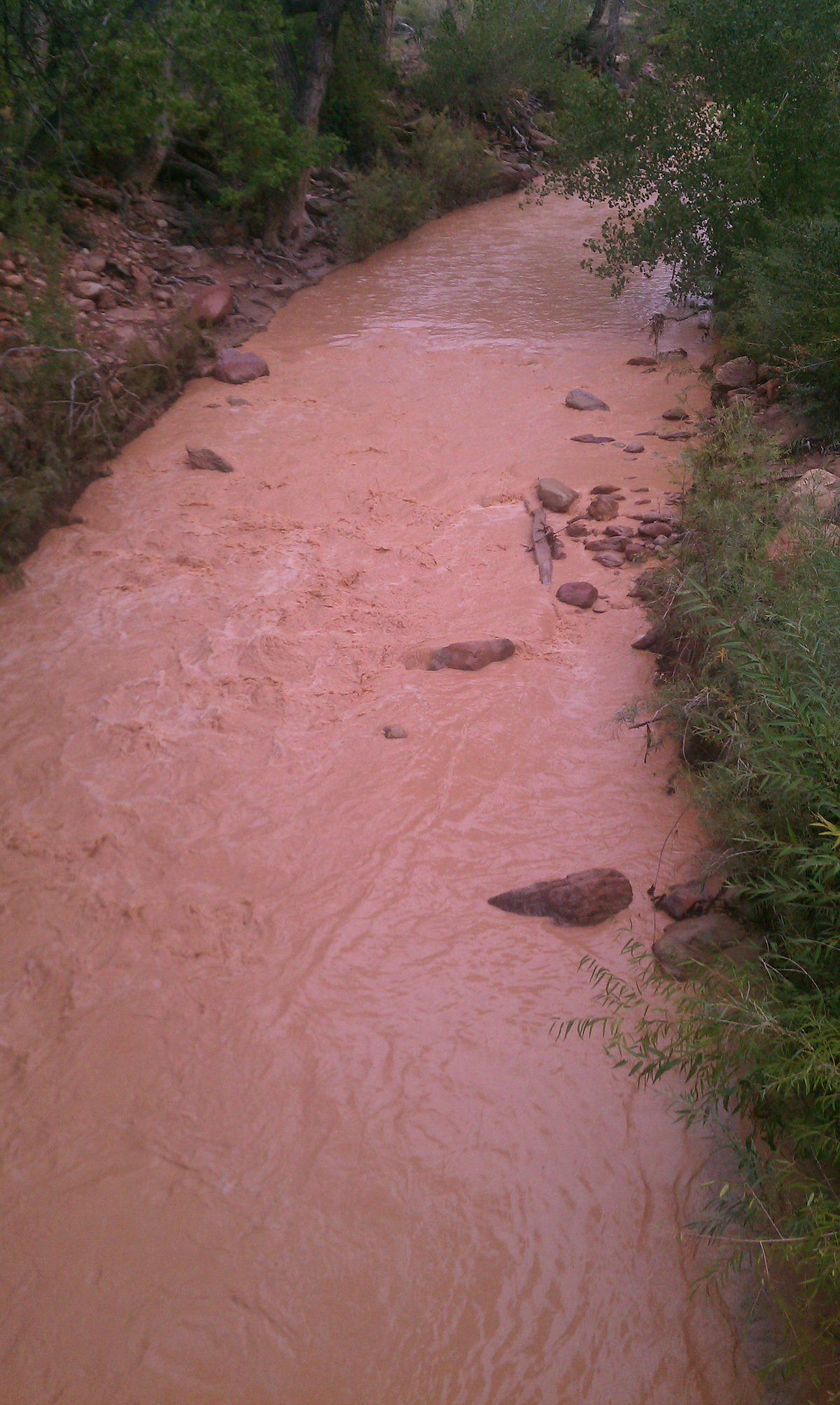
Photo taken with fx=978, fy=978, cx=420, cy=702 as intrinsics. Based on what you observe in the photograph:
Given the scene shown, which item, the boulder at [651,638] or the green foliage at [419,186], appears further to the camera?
the green foliage at [419,186]

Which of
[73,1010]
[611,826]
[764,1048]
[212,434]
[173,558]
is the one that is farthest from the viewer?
[212,434]

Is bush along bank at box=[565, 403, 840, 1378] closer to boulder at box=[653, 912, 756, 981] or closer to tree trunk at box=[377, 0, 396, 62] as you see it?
boulder at box=[653, 912, 756, 981]

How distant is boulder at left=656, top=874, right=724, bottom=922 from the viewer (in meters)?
3.64

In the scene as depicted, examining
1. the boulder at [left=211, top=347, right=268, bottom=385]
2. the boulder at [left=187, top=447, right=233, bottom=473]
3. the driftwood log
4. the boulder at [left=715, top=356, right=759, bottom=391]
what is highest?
the boulder at [left=715, top=356, right=759, bottom=391]

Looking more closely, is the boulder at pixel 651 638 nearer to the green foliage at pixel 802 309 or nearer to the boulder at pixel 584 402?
the green foliage at pixel 802 309

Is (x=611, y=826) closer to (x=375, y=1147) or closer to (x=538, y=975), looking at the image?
(x=538, y=975)

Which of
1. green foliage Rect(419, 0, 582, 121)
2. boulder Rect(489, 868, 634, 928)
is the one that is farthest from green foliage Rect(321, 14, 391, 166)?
boulder Rect(489, 868, 634, 928)

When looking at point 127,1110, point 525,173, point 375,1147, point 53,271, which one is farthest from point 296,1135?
point 525,173

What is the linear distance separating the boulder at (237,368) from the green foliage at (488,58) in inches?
340

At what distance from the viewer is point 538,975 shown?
3.59m

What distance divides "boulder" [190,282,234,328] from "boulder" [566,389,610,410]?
12.4 feet

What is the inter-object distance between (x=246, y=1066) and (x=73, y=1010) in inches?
28.5

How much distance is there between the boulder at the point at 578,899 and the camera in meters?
3.74

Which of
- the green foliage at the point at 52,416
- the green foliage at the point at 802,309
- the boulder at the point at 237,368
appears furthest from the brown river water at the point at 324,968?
the boulder at the point at 237,368
